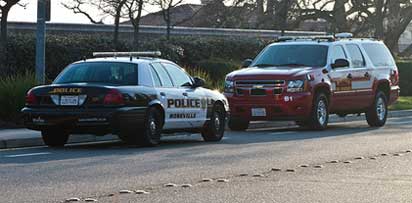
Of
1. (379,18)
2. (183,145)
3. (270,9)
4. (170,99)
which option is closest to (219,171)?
(170,99)

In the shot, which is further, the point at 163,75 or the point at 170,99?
the point at 163,75

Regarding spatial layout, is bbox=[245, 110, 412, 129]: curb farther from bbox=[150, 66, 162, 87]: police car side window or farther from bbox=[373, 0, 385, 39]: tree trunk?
bbox=[373, 0, 385, 39]: tree trunk

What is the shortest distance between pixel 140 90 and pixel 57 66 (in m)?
10.5

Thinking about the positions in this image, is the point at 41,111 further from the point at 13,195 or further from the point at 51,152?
the point at 13,195

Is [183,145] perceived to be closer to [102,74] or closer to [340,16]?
[102,74]

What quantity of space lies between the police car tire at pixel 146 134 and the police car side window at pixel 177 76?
1.13 m

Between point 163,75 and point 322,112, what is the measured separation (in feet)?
17.2

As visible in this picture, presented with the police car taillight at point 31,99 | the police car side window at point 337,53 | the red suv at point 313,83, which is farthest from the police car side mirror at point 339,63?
the police car taillight at point 31,99

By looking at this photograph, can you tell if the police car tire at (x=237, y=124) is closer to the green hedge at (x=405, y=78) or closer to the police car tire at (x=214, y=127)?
the police car tire at (x=214, y=127)

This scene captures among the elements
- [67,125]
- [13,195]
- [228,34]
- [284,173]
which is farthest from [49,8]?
[228,34]

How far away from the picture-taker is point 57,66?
26578 millimetres

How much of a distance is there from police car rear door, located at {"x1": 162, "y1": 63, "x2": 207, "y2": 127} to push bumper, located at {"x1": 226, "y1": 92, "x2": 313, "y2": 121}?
2.85 metres

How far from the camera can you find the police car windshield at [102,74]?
16.8 meters

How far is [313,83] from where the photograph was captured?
836 inches
